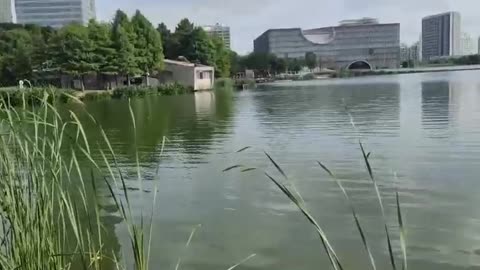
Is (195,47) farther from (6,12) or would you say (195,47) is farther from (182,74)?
(6,12)

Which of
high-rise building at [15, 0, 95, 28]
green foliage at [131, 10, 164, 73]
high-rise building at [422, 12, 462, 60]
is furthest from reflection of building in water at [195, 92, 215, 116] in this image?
high-rise building at [422, 12, 462, 60]

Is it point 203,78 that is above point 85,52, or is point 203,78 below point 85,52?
below

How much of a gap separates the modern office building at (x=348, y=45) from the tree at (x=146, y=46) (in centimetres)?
7317

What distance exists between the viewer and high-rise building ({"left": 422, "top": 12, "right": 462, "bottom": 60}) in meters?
134

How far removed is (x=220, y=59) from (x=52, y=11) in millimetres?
19097

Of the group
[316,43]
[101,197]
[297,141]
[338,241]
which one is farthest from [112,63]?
[316,43]

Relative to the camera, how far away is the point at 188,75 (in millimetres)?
43219

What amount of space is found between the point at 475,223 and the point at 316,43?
11809 cm

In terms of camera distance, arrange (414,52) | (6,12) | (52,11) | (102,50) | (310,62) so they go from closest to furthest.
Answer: (102,50) → (52,11) → (6,12) → (310,62) → (414,52)

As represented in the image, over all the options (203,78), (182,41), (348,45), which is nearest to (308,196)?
(203,78)

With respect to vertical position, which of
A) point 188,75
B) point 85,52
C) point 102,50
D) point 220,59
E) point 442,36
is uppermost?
point 442,36

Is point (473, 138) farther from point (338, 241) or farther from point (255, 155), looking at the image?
point (338, 241)

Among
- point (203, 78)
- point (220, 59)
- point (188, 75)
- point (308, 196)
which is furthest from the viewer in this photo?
point (220, 59)

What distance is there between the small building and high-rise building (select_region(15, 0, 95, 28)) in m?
13.3
